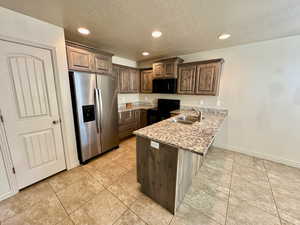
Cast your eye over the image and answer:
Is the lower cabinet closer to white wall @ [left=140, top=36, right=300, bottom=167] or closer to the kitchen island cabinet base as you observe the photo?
Answer: the kitchen island cabinet base

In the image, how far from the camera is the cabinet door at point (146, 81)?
4156 millimetres

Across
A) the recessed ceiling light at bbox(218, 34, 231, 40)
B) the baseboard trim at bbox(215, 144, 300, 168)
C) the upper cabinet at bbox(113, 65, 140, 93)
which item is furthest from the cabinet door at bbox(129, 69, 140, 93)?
the baseboard trim at bbox(215, 144, 300, 168)

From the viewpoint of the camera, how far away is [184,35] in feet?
7.66

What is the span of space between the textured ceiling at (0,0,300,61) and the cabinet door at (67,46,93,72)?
0.36 metres

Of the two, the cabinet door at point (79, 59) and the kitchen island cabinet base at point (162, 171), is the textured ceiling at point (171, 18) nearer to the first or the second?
the cabinet door at point (79, 59)

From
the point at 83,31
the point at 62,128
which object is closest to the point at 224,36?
the point at 83,31

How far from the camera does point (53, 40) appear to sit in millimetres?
1978

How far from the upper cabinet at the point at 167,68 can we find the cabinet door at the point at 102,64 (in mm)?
1489

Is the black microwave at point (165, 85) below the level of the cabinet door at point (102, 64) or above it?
below

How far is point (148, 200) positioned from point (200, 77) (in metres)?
2.90

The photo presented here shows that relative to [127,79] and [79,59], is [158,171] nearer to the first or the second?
[79,59]

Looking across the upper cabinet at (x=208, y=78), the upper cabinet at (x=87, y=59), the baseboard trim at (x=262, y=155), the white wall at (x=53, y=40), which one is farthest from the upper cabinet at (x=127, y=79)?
the baseboard trim at (x=262, y=155)

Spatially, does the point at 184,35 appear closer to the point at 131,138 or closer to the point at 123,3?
the point at 123,3

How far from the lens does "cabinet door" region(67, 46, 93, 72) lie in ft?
7.18
